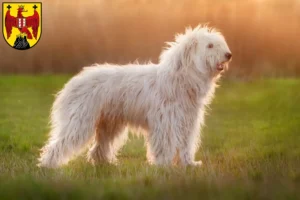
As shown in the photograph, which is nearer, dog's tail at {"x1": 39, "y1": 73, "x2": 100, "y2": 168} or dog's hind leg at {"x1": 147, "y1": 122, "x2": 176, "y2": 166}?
dog's hind leg at {"x1": 147, "y1": 122, "x2": 176, "y2": 166}

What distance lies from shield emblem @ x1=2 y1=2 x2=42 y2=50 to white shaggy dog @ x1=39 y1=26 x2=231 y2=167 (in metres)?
0.70

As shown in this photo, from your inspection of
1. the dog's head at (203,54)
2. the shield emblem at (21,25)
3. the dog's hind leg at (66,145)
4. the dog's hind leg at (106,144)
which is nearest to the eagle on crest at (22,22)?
the shield emblem at (21,25)

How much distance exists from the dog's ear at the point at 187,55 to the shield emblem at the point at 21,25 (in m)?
1.69

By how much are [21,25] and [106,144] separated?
1798 mm

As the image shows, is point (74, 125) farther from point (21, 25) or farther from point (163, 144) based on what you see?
point (21, 25)

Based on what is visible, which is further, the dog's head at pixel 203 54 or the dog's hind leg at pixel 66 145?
the dog's hind leg at pixel 66 145

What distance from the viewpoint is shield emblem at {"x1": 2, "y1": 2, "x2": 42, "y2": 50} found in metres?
6.64

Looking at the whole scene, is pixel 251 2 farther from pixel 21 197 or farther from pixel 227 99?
pixel 21 197

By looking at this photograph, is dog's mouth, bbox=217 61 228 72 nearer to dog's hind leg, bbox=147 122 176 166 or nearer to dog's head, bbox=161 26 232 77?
dog's head, bbox=161 26 232 77

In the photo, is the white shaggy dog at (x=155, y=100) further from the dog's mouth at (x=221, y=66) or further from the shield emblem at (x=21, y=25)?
the shield emblem at (x=21, y=25)

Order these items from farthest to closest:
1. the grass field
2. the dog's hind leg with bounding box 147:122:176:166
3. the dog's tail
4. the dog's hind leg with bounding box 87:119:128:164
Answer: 1. the dog's hind leg with bounding box 87:119:128:164
2. the dog's tail
3. the dog's hind leg with bounding box 147:122:176:166
4. the grass field

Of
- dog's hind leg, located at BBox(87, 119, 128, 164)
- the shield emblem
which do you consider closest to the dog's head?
dog's hind leg, located at BBox(87, 119, 128, 164)

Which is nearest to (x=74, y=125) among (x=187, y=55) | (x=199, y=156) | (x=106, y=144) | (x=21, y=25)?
(x=106, y=144)

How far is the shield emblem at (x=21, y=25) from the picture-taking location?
6.64 metres
